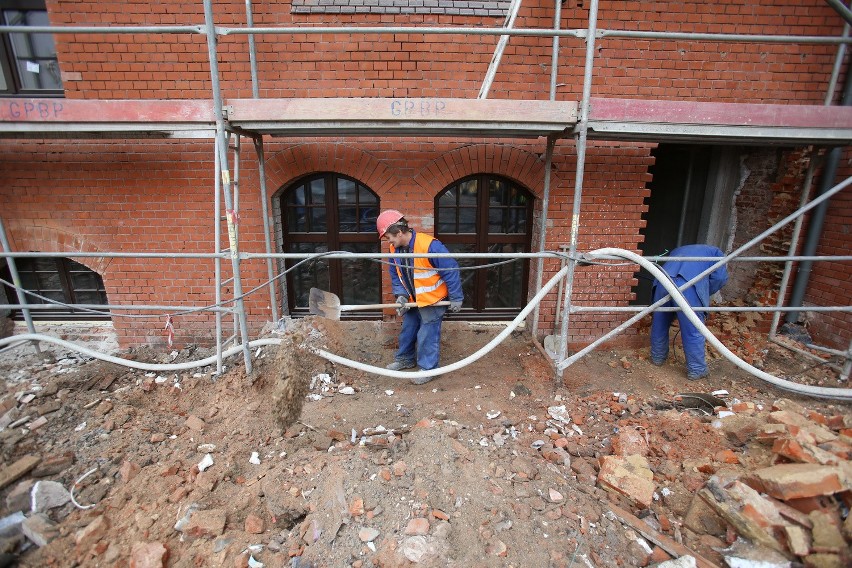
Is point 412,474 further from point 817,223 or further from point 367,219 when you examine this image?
point 817,223

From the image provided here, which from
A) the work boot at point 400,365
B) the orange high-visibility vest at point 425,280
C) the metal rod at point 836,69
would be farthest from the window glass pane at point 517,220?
the metal rod at point 836,69

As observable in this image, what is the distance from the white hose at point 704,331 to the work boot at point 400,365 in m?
2.23

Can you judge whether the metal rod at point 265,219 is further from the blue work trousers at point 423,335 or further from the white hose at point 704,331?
the white hose at point 704,331

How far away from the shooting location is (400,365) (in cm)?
440

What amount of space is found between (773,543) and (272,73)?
547 centimetres

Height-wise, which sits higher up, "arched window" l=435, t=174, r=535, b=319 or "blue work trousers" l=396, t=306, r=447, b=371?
"arched window" l=435, t=174, r=535, b=319

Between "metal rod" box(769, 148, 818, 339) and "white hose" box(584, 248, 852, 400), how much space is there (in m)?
1.53

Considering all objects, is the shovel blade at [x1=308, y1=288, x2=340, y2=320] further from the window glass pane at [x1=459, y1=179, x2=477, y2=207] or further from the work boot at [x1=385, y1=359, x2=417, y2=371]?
the window glass pane at [x1=459, y1=179, x2=477, y2=207]

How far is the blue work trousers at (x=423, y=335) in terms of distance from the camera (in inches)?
157

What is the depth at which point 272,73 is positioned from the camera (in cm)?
Answer: 412

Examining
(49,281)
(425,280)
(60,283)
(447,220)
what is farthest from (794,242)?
(49,281)

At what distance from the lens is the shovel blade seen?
3.99m

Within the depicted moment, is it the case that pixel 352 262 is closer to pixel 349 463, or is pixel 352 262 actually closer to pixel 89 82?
pixel 349 463

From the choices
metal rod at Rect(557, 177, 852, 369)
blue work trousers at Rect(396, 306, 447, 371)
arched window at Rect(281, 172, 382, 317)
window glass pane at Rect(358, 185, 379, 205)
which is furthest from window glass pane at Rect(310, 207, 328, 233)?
metal rod at Rect(557, 177, 852, 369)
